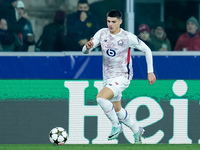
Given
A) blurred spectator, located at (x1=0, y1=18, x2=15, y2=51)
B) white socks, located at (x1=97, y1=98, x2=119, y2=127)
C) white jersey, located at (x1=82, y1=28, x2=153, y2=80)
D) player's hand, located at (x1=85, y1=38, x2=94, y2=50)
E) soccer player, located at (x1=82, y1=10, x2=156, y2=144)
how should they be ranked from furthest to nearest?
blurred spectator, located at (x1=0, y1=18, x2=15, y2=51) → white jersey, located at (x1=82, y1=28, x2=153, y2=80) → soccer player, located at (x1=82, y1=10, x2=156, y2=144) → white socks, located at (x1=97, y1=98, x2=119, y2=127) → player's hand, located at (x1=85, y1=38, x2=94, y2=50)

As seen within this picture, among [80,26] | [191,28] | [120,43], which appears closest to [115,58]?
[120,43]

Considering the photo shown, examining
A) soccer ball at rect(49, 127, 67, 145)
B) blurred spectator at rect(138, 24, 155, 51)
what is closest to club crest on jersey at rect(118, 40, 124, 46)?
soccer ball at rect(49, 127, 67, 145)

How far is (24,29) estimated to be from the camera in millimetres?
8266

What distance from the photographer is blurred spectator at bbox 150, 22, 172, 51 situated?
332 inches

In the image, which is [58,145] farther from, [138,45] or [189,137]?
[189,137]

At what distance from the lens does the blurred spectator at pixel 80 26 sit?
8.27 metres

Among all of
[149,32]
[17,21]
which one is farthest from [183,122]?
[17,21]

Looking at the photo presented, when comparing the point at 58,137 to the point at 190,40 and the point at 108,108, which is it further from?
the point at 190,40

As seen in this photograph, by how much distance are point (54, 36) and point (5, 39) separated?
0.70m

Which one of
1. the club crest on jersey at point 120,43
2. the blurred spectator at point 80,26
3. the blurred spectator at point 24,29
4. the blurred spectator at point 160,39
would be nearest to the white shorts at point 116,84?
the club crest on jersey at point 120,43

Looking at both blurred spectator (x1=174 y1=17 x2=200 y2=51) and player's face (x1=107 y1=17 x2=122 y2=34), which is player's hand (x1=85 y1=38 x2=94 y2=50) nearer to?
player's face (x1=107 y1=17 x2=122 y2=34)

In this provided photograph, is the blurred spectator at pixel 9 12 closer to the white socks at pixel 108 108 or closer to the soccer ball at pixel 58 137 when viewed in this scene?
the soccer ball at pixel 58 137

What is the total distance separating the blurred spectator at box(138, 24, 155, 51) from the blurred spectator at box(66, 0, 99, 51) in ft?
2.10

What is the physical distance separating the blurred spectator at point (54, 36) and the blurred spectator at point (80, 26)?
0.09m
